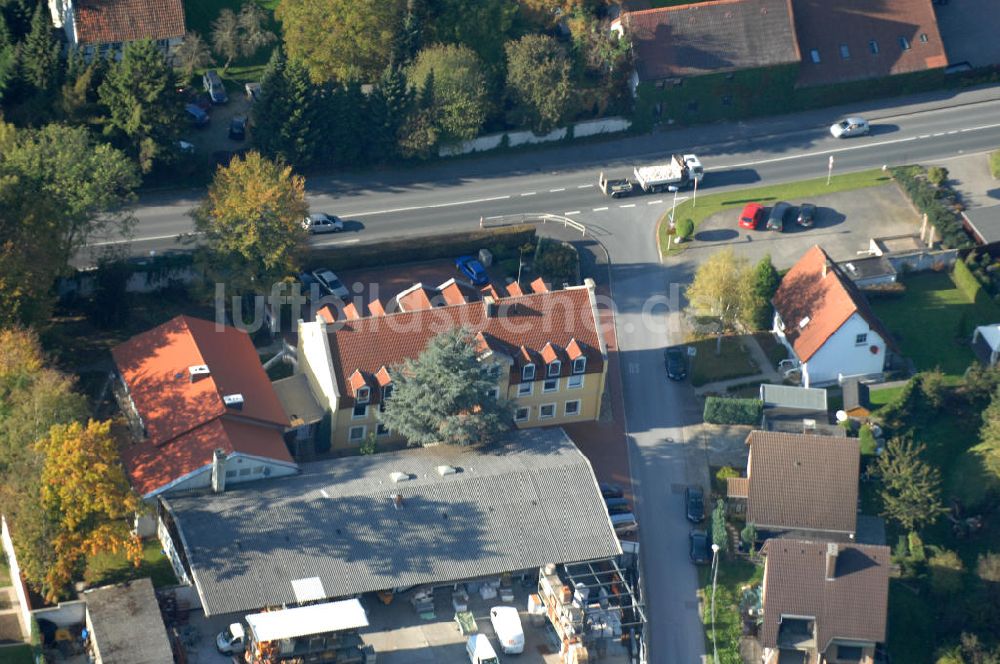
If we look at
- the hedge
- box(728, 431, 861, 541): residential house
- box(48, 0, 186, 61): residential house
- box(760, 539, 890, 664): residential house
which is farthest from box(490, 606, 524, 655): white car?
box(48, 0, 186, 61): residential house

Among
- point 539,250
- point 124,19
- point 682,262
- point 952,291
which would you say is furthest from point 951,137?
point 124,19

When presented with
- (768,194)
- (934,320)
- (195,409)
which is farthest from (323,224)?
(934,320)

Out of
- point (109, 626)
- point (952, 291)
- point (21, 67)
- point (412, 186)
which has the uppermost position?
point (21, 67)

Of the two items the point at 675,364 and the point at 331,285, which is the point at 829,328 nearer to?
the point at 675,364

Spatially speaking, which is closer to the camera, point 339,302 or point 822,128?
point 339,302

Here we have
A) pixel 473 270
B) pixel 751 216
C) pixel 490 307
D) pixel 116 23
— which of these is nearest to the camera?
pixel 490 307

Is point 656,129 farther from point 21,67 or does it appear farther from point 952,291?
point 21,67
